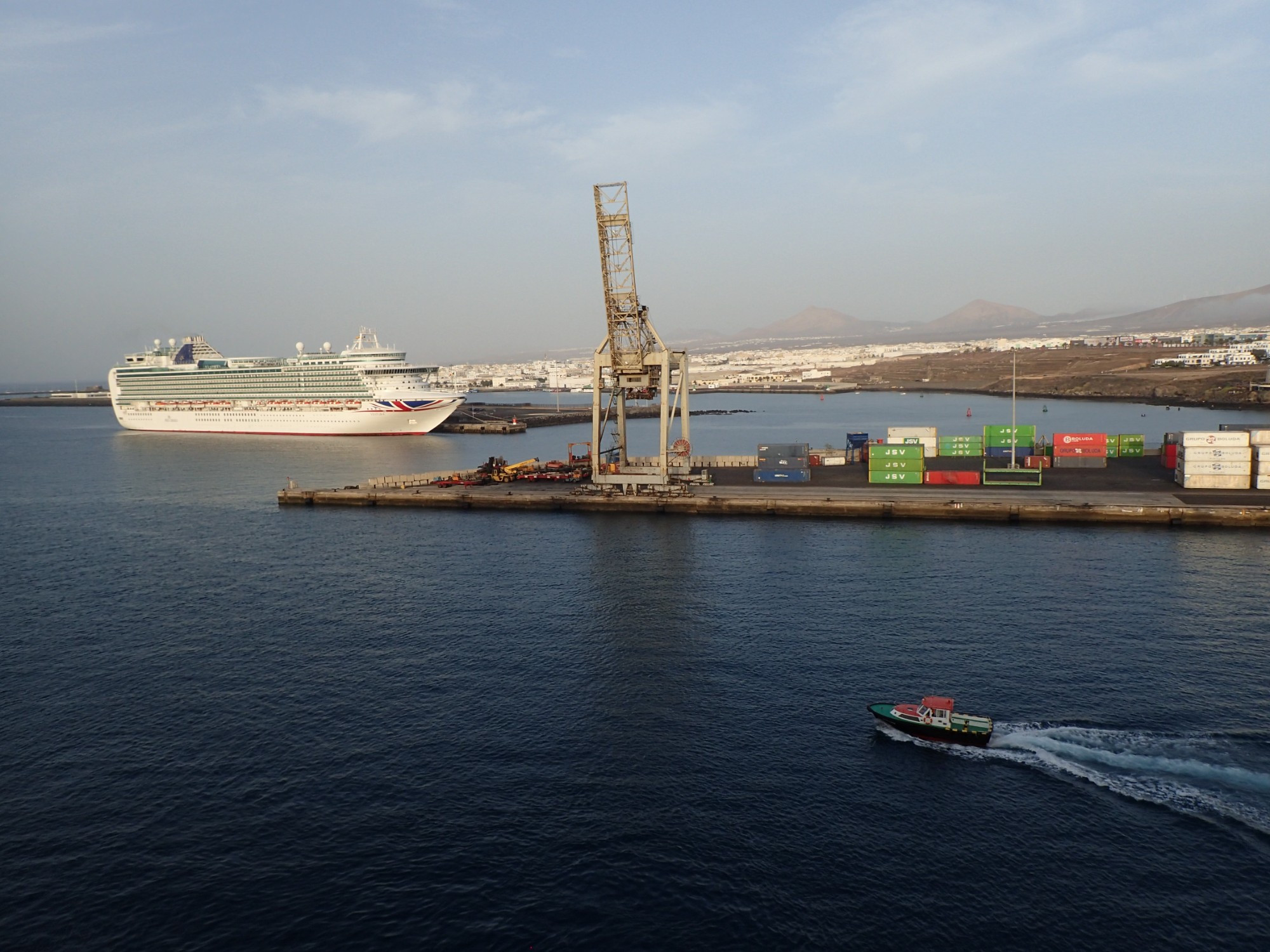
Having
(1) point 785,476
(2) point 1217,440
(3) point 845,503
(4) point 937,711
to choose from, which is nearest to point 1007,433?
(2) point 1217,440

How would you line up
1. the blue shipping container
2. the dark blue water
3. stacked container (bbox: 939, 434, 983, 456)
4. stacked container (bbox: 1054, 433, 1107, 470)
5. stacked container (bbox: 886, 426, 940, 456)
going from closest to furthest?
the dark blue water → the blue shipping container → stacked container (bbox: 1054, 433, 1107, 470) → stacked container (bbox: 886, 426, 940, 456) → stacked container (bbox: 939, 434, 983, 456)

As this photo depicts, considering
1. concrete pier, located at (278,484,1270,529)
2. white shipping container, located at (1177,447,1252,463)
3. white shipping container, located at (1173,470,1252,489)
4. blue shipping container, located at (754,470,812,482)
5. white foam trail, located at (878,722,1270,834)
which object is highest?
white shipping container, located at (1177,447,1252,463)

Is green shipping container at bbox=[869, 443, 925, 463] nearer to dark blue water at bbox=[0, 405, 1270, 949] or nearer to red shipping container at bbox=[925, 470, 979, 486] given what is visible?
red shipping container at bbox=[925, 470, 979, 486]

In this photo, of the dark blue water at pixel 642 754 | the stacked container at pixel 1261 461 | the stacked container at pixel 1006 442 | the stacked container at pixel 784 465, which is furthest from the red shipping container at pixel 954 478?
the stacked container at pixel 1261 461

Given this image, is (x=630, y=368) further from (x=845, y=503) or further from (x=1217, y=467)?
(x=1217, y=467)

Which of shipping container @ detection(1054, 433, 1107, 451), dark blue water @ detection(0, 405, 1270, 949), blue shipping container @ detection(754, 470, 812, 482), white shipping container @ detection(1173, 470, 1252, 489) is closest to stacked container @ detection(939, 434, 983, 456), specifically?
shipping container @ detection(1054, 433, 1107, 451)
